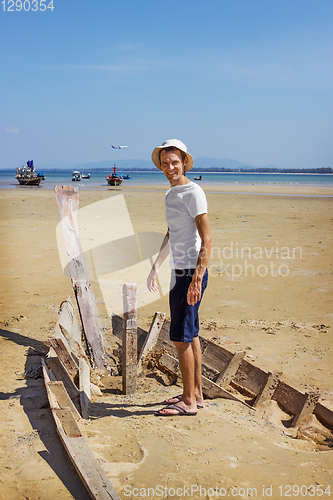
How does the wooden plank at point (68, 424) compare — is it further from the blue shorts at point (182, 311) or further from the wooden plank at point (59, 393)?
the blue shorts at point (182, 311)

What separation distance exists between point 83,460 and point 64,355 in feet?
5.12

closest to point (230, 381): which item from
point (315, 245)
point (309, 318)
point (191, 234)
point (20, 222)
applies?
point (191, 234)

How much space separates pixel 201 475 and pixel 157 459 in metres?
0.35

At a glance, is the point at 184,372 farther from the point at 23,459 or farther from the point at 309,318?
the point at 309,318

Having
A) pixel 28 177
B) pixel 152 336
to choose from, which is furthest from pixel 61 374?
pixel 28 177

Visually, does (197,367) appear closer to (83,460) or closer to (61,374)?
(61,374)

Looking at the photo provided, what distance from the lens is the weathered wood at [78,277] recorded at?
16.5ft

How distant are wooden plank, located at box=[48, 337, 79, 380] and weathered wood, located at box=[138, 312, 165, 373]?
97 cm

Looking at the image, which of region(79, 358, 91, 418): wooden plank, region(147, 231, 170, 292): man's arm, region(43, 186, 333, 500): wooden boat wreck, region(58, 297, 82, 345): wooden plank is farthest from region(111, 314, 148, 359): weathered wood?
region(147, 231, 170, 292): man's arm

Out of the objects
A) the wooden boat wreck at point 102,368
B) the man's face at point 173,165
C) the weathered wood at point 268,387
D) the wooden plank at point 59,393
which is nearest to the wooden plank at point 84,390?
the wooden boat wreck at point 102,368

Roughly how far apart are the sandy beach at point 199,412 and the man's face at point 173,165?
2079 millimetres

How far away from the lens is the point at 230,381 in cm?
433

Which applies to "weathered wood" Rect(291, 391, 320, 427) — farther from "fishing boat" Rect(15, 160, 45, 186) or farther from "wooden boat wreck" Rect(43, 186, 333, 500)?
"fishing boat" Rect(15, 160, 45, 186)

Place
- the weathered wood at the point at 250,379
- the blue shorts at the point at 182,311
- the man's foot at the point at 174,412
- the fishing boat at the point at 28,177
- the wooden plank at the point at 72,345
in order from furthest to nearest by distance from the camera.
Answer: the fishing boat at the point at 28,177 → the wooden plank at the point at 72,345 → the weathered wood at the point at 250,379 → the man's foot at the point at 174,412 → the blue shorts at the point at 182,311
